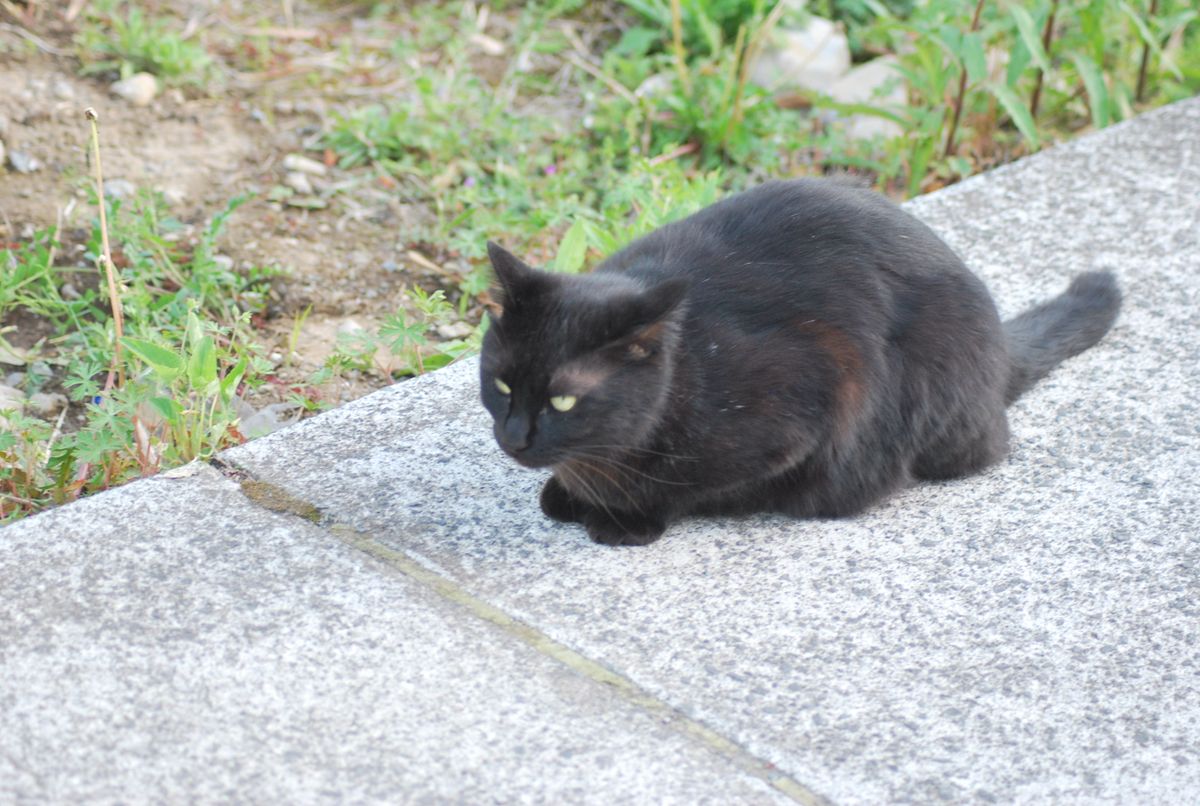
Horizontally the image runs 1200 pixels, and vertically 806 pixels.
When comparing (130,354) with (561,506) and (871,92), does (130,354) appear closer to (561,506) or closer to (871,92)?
(561,506)

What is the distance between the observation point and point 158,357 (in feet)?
8.43

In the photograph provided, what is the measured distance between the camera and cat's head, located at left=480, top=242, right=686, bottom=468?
2217 mm

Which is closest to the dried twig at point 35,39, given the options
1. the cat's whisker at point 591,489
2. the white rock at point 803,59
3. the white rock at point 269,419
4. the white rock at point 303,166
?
the white rock at point 303,166

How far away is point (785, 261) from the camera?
8.21ft

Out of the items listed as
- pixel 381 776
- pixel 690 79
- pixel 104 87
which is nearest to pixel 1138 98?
pixel 690 79

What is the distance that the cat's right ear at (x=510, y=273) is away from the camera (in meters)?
2.22

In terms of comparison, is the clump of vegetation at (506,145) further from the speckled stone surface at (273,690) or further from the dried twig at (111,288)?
the speckled stone surface at (273,690)

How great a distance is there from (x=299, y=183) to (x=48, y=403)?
48.5 inches

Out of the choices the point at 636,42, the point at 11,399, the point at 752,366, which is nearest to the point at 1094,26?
the point at 636,42

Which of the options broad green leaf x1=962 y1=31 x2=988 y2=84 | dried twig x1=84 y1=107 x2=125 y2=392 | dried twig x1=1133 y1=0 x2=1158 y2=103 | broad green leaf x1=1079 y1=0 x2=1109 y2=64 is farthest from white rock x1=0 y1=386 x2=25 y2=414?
dried twig x1=1133 y1=0 x2=1158 y2=103

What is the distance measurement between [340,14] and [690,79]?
4.92ft

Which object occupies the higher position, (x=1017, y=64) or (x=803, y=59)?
(x=1017, y=64)

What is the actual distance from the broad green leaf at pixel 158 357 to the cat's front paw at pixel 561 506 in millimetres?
786

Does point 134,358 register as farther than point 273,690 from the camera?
Yes
